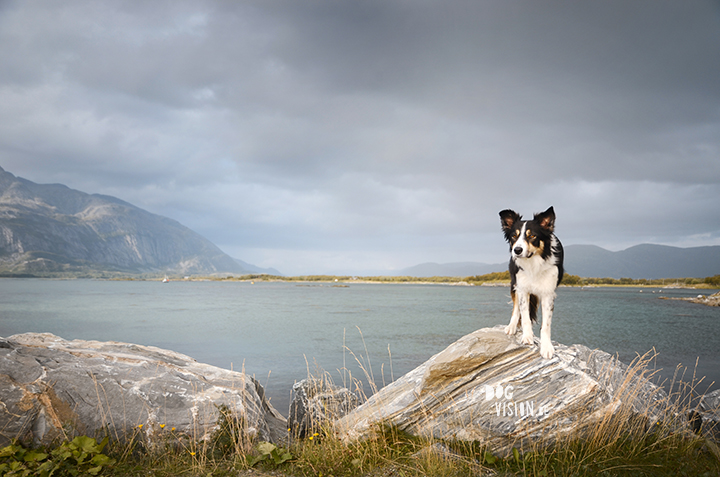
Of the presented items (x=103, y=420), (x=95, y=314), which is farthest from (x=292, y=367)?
(x=95, y=314)

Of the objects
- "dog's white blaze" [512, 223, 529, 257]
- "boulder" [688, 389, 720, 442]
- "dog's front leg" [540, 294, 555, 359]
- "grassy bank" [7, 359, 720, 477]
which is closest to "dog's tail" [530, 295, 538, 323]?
"dog's front leg" [540, 294, 555, 359]

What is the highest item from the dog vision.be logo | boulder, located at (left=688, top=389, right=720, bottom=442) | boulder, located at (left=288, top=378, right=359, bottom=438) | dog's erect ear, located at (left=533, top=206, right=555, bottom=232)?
dog's erect ear, located at (left=533, top=206, right=555, bottom=232)

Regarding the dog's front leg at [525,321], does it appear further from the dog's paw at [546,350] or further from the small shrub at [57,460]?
the small shrub at [57,460]

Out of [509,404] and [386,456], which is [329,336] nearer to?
[509,404]

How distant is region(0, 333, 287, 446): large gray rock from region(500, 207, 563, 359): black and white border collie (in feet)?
15.3

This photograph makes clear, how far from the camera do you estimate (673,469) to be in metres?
4.61

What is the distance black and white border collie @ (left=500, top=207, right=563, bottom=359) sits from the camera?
533 cm

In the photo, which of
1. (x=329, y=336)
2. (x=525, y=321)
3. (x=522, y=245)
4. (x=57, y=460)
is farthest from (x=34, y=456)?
(x=329, y=336)

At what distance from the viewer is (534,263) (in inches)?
217

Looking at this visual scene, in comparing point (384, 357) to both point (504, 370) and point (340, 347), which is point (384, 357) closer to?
point (340, 347)

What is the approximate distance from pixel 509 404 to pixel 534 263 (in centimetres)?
216

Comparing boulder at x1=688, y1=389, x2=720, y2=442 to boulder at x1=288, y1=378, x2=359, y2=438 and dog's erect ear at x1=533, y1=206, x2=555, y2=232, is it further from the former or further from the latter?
boulder at x1=288, y1=378, x2=359, y2=438

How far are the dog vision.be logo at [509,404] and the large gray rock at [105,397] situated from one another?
375cm

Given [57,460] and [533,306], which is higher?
[533,306]
